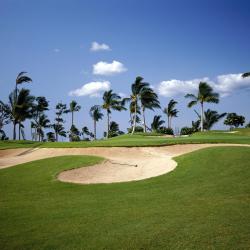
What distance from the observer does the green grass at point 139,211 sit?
7.43m

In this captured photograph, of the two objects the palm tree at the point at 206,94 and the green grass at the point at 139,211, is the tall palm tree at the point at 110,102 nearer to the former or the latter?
the palm tree at the point at 206,94

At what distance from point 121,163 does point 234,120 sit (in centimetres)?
7532

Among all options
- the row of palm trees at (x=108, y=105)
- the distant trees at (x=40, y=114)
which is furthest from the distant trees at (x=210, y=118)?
the distant trees at (x=40, y=114)

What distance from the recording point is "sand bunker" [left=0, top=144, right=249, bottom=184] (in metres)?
16.8

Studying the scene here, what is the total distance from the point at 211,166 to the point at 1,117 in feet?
186

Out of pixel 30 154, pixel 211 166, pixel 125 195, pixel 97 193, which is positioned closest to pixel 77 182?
pixel 97 193

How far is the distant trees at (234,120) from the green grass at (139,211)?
74720 mm

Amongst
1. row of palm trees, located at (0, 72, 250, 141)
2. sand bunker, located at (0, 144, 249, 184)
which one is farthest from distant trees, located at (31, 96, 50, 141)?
sand bunker, located at (0, 144, 249, 184)

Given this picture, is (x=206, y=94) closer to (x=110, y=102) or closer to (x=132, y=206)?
(x=110, y=102)

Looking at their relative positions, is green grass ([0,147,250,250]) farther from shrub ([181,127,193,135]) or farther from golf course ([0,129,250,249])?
shrub ([181,127,193,135])

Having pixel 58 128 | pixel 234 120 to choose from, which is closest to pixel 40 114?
pixel 58 128

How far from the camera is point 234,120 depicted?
87000 mm

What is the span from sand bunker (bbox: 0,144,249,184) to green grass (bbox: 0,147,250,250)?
1313 millimetres

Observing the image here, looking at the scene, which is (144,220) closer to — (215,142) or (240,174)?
(240,174)
